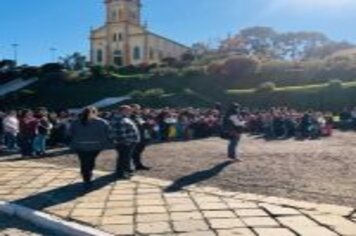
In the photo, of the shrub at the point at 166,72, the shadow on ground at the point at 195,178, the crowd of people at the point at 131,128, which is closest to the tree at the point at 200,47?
the shrub at the point at 166,72

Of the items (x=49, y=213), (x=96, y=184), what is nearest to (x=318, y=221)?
(x=49, y=213)

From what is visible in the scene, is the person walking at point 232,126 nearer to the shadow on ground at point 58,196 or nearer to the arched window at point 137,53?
the shadow on ground at point 58,196

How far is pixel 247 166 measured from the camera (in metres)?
13.5

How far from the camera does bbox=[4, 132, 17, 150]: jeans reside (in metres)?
19.2

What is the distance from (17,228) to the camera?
8.73 m

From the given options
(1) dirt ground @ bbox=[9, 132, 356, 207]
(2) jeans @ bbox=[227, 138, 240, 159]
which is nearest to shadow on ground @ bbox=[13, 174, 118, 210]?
(1) dirt ground @ bbox=[9, 132, 356, 207]

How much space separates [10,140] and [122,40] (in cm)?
7020

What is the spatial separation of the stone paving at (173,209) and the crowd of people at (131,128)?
726 mm

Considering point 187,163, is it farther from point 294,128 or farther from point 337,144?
point 294,128

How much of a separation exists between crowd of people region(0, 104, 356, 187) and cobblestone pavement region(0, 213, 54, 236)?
2114 millimetres

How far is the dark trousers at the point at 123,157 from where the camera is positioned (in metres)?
12.3

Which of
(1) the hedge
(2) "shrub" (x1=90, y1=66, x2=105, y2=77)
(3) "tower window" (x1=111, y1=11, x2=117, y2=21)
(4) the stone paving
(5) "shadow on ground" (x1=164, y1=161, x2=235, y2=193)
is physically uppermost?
(3) "tower window" (x1=111, y1=11, x2=117, y2=21)

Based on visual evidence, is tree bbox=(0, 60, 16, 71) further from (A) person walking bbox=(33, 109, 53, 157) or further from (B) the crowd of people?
(A) person walking bbox=(33, 109, 53, 157)

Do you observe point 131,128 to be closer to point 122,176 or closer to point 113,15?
point 122,176
